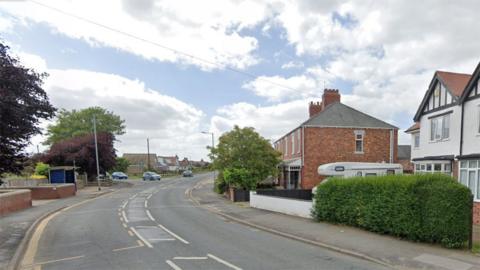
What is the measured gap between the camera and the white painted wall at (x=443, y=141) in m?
19.0

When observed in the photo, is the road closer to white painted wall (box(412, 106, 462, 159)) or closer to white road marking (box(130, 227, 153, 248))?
white road marking (box(130, 227, 153, 248))

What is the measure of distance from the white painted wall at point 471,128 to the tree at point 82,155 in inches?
1736

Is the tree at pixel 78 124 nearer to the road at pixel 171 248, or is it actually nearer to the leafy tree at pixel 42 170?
the leafy tree at pixel 42 170

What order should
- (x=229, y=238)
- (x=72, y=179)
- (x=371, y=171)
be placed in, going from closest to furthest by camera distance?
(x=229, y=238), (x=371, y=171), (x=72, y=179)

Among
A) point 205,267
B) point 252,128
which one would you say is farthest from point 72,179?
point 205,267

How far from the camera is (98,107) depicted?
237 feet

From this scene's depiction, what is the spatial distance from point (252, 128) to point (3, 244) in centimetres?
2155

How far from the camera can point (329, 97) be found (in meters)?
35.2

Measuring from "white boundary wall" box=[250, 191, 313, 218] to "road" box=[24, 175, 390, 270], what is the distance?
342cm

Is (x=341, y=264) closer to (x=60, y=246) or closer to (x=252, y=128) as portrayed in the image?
(x=60, y=246)

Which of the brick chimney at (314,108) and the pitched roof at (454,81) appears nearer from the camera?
the pitched roof at (454,81)

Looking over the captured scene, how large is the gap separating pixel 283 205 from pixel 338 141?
1296 cm

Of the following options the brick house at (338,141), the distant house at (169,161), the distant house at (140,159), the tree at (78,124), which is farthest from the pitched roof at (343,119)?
the distant house at (169,161)

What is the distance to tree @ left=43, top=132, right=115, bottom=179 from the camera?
49.0 metres
